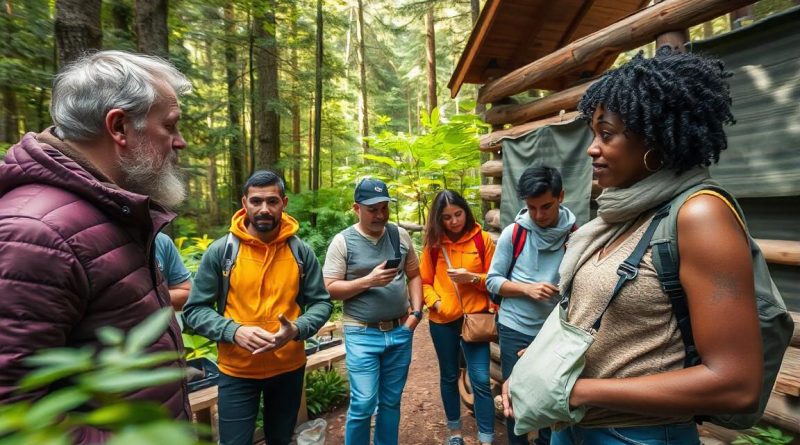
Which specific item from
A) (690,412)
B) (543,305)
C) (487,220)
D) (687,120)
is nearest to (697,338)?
(690,412)

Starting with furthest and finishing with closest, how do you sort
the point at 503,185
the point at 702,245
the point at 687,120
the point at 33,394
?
1. the point at 503,185
2. the point at 687,120
3. the point at 702,245
4. the point at 33,394

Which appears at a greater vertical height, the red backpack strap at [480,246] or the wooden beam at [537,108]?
the wooden beam at [537,108]

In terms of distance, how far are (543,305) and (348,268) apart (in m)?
1.66

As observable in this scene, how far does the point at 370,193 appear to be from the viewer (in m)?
3.54

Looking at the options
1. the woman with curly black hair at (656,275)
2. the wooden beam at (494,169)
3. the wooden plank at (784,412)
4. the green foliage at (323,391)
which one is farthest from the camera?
the wooden beam at (494,169)

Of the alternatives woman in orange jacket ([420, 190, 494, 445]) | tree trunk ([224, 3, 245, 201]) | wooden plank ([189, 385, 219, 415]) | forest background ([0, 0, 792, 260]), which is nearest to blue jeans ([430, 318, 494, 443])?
woman in orange jacket ([420, 190, 494, 445])

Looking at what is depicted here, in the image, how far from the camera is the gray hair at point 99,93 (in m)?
1.42

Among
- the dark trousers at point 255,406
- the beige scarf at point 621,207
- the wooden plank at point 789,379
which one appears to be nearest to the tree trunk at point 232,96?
the dark trousers at point 255,406

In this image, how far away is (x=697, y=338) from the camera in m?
1.21

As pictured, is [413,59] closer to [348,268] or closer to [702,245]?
[348,268]

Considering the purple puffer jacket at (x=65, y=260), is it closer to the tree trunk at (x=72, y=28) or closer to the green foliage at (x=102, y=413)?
the green foliage at (x=102, y=413)

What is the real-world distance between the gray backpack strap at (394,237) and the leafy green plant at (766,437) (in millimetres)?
2890

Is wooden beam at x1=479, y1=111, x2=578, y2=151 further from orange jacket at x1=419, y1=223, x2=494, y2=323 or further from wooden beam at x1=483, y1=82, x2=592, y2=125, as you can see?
orange jacket at x1=419, y1=223, x2=494, y2=323

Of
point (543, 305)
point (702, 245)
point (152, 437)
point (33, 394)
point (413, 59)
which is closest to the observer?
point (152, 437)
